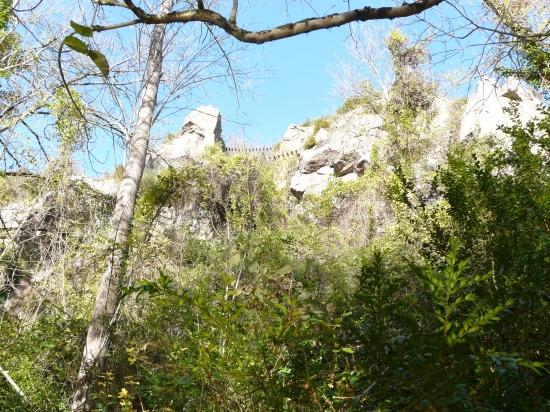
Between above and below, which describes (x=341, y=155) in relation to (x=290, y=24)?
above

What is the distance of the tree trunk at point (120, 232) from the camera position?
496 centimetres

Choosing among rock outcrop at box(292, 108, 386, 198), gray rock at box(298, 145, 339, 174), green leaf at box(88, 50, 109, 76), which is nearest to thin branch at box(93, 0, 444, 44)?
green leaf at box(88, 50, 109, 76)

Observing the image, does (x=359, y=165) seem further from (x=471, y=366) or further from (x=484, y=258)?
(x=471, y=366)

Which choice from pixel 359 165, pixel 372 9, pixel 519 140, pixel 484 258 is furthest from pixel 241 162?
pixel 372 9

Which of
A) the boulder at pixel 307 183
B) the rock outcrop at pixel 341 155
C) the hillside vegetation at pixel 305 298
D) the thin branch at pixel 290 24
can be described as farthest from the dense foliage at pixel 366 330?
the rock outcrop at pixel 341 155

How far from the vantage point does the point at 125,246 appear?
5.69 meters

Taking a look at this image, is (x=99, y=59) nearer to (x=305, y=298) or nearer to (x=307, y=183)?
(x=305, y=298)

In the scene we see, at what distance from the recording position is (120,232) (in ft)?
19.7

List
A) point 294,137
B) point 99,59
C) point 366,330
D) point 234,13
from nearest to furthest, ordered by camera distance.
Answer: point 99,59, point 366,330, point 234,13, point 294,137

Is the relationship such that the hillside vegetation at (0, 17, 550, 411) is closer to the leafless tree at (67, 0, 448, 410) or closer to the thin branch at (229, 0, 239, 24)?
the leafless tree at (67, 0, 448, 410)

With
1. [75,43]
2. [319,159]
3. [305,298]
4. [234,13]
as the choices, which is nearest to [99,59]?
[75,43]

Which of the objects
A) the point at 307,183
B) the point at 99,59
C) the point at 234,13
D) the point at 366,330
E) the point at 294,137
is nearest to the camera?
the point at 99,59

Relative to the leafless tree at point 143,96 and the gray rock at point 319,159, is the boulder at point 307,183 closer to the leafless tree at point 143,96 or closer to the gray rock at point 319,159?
the gray rock at point 319,159

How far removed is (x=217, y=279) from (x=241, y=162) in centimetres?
665
